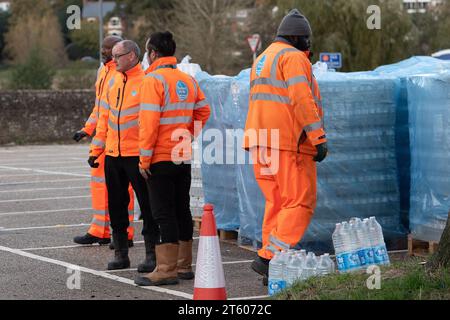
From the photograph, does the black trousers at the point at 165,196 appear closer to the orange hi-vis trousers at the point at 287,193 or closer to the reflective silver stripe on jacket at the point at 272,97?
the orange hi-vis trousers at the point at 287,193

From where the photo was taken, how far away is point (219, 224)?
11172mm

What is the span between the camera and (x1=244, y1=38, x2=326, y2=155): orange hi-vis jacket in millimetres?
8359

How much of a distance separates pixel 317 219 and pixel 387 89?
145cm

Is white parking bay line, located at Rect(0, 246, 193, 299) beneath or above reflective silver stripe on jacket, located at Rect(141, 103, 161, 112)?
beneath

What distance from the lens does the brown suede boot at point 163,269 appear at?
863 cm

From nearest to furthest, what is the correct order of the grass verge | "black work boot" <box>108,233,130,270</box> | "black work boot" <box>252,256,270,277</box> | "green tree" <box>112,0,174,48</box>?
the grass verge < "black work boot" <box>252,256,270,277</box> < "black work boot" <box>108,233,130,270</box> < "green tree" <box>112,0,174,48</box>

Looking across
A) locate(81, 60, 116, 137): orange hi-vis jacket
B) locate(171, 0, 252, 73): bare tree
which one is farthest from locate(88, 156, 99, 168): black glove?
locate(171, 0, 252, 73): bare tree

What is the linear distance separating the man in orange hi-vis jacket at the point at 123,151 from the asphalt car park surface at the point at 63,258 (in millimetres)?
353

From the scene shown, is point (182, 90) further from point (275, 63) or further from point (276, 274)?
point (276, 274)

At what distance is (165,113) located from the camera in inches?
343

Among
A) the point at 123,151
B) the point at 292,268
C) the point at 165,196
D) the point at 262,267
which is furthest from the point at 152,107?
the point at 292,268

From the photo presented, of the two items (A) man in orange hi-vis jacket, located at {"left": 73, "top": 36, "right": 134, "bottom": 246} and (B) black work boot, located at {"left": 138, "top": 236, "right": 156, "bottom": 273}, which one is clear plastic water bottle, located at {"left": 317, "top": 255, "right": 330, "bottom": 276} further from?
(A) man in orange hi-vis jacket, located at {"left": 73, "top": 36, "right": 134, "bottom": 246}

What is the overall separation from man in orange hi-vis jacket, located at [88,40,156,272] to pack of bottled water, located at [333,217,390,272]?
71.0 inches

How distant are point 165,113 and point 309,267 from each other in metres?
1.87
